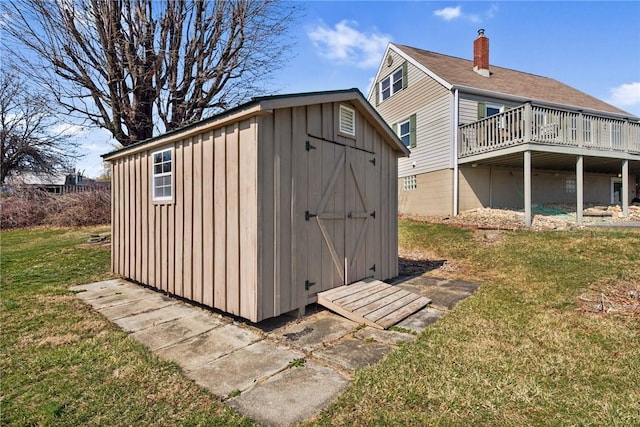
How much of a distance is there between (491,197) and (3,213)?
21.7 m

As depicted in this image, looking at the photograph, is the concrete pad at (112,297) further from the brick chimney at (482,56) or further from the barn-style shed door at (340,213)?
the brick chimney at (482,56)

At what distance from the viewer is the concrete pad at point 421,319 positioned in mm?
4024

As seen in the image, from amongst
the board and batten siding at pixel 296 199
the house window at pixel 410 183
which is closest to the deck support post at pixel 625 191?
the house window at pixel 410 183

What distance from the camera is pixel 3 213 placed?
14.7m

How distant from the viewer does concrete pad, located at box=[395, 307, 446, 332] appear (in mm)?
4024

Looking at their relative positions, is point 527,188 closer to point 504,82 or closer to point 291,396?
point 504,82

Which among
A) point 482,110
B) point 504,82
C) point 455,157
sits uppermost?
point 504,82

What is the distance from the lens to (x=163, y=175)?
5395 mm

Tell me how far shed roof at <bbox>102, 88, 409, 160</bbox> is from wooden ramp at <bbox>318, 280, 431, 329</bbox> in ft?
8.72

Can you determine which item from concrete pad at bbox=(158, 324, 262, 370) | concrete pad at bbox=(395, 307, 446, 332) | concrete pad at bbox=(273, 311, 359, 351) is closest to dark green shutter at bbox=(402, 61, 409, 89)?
concrete pad at bbox=(395, 307, 446, 332)

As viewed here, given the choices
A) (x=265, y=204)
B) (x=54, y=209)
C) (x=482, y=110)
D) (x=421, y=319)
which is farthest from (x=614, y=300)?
(x=54, y=209)

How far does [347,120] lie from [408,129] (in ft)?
35.8

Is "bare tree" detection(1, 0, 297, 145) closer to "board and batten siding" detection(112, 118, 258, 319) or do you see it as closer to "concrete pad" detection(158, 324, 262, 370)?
"board and batten siding" detection(112, 118, 258, 319)

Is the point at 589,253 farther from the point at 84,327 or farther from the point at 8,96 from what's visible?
the point at 8,96
